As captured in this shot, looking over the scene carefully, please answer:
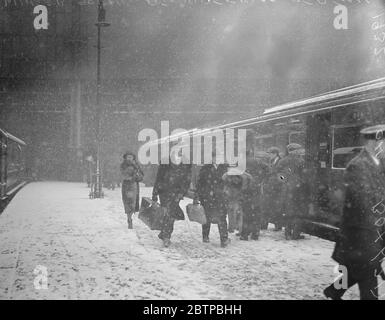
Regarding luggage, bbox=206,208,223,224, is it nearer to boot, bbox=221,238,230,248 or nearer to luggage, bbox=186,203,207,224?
luggage, bbox=186,203,207,224

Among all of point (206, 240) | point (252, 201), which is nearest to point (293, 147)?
point (252, 201)

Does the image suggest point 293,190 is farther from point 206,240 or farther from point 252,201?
point 206,240

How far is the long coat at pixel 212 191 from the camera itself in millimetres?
7371

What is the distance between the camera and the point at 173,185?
7270 millimetres

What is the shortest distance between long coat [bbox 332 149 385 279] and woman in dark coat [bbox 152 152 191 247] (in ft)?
13.0

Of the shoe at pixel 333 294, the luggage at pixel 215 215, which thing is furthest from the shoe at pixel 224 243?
the shoe at pixel 333 294

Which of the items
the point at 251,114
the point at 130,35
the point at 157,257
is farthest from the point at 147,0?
the point at 157,257

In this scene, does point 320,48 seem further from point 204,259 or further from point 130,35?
point 204,259

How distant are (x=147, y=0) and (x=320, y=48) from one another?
38.7 ft

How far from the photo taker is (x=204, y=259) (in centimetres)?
633

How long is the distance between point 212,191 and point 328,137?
237 centimetres

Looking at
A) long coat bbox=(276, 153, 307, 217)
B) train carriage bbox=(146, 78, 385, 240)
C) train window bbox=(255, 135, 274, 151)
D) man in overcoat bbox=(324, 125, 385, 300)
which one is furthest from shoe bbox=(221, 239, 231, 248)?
man in overcoat bbox=(324, 125, 385, 300)

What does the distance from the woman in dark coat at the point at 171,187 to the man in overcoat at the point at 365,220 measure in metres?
3.91

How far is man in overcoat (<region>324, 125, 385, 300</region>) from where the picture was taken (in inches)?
137
